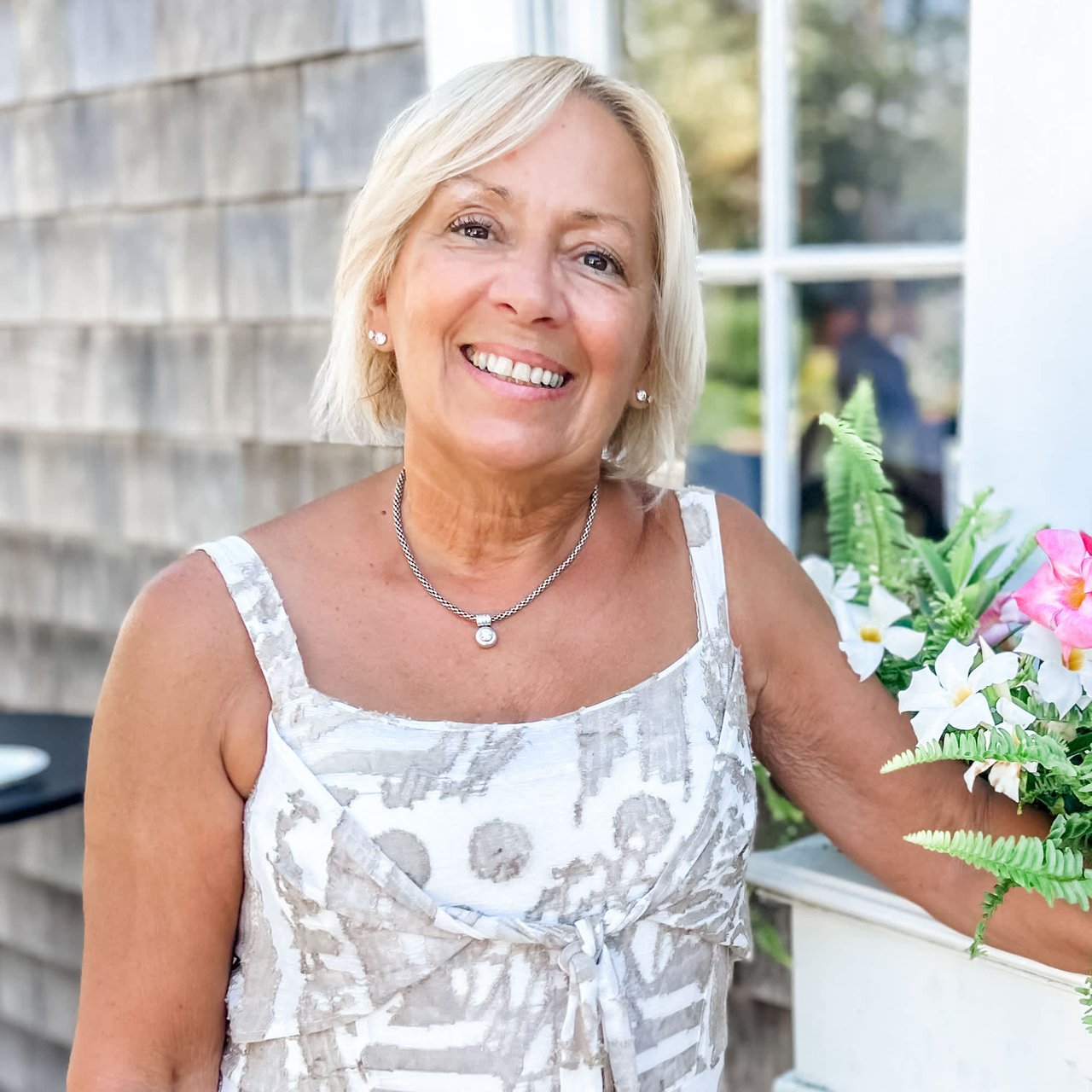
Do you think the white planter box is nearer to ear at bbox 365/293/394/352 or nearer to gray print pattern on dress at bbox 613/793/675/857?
gray print pattern on dress at bbox 613/793/675/857

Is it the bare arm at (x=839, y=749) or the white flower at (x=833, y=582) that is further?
the white flower at (x=833, y=582)

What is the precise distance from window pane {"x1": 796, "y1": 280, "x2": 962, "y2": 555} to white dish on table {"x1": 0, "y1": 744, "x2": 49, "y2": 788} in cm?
167

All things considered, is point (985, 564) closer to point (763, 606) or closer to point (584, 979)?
point (763, 606)

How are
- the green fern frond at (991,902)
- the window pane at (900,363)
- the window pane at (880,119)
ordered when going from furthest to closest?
the window pane at (880,119)
the window pane at (900,363)
the green fern frond at (991,902)

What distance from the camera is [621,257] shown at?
140 centimetres

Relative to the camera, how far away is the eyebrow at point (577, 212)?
1.34 metres

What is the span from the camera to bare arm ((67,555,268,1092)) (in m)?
1.31

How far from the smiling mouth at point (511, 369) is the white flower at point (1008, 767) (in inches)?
22.0

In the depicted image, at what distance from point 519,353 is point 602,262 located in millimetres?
148

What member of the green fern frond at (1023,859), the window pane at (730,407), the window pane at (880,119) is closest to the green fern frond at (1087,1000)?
the green fern frond at (1023,859)

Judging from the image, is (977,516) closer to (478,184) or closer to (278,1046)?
(478,184)

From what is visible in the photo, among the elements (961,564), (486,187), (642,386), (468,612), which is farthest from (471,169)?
(961,564)

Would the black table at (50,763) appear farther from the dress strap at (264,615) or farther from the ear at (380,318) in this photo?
the ear at (380,318)

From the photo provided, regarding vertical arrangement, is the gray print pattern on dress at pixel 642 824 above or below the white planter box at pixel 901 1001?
above
